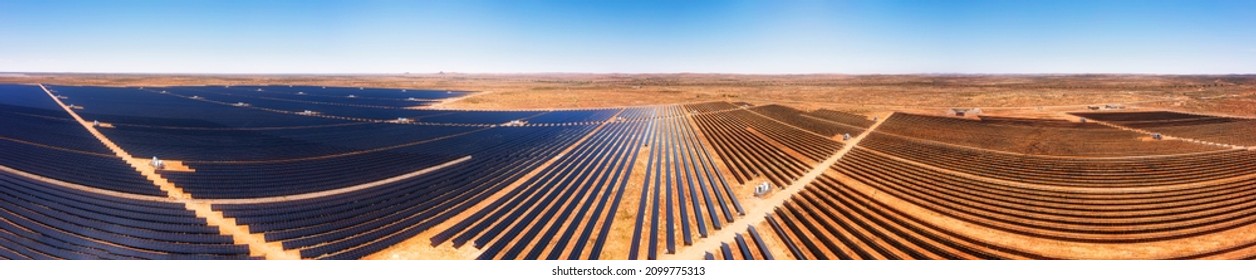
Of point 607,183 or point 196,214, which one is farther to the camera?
point 607,183

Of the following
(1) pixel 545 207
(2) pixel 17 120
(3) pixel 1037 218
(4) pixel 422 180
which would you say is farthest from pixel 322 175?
(2) pixel 17 120

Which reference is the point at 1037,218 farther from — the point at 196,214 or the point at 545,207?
the point at 196,214

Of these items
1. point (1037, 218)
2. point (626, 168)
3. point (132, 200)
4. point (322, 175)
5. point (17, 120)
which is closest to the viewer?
point (1037, 218)

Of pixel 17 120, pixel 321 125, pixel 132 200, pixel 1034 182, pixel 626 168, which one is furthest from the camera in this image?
pixel 321 125
